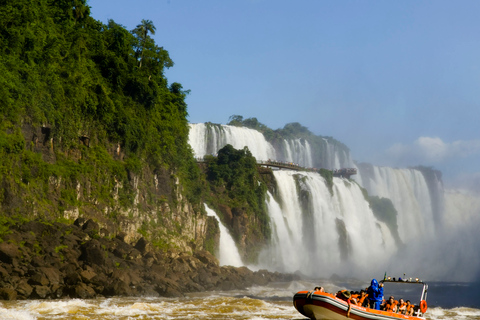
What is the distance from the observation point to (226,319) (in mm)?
29047

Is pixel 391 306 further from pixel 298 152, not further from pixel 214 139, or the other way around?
pixel 298 152

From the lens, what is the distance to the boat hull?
2373cm

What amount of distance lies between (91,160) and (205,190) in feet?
74.0

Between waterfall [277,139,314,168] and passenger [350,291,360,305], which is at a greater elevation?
waterfall [277,139,314,168]

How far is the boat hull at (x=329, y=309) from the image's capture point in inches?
934

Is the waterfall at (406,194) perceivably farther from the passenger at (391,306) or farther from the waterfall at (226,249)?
the passenger at (391,306)

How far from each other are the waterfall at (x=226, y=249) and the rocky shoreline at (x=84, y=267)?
1343 centimetres

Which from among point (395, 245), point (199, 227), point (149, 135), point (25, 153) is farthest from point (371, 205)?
point (25, 153)

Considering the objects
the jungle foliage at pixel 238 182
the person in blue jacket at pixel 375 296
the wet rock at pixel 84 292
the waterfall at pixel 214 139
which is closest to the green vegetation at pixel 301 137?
the waterfall at pixel 214 139

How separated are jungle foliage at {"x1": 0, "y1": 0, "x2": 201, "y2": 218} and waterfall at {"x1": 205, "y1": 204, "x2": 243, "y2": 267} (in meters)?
5.76

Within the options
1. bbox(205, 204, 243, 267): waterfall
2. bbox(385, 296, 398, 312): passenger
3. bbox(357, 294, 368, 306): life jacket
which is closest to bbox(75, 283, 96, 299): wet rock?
bbox(357, 294, 368, 306): life jacket

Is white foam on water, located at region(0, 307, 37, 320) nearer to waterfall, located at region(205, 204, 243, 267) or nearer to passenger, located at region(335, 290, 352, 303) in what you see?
passenger, located at region(335, 290, 352, 303)

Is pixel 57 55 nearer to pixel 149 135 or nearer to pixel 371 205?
pixel 149 135

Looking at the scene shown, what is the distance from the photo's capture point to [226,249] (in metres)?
63.6
